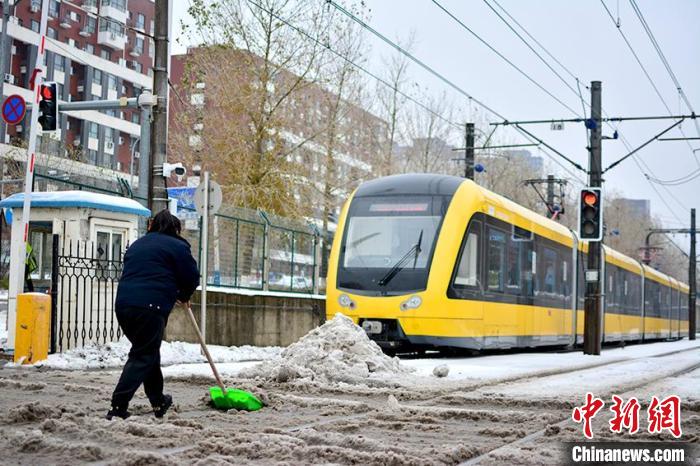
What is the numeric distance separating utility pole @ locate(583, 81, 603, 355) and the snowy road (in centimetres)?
998

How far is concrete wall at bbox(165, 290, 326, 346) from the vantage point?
67.0ft

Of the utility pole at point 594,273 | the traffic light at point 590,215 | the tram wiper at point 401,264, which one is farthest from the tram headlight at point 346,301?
the utility pole at point 594,273

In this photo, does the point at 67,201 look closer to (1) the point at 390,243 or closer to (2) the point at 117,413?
(1) the point at 390,243

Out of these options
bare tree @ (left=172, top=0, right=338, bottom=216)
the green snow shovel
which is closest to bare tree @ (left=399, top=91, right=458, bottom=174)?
bare tree @ (left=172, top=0, right=338, bottom=216)

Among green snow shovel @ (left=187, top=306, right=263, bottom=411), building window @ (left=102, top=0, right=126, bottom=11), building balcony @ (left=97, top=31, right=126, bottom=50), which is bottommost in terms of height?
green snow shovel @ (left=187, top=306, right=263, bottom=411)

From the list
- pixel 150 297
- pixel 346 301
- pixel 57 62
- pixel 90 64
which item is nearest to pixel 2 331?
pixel 346 301

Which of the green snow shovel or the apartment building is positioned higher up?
the apartment building

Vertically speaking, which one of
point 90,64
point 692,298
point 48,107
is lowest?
point 692,298

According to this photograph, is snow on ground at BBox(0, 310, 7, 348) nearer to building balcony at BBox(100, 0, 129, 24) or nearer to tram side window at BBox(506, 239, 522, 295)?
tram side window at BBox(506, 239, 522, 295)

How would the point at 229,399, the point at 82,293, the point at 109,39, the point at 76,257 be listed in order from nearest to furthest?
1. the point at 229,399
2. the point at 76,257
3. the point at 82,293
4. the point at 109,39

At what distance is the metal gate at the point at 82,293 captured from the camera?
50.0ft

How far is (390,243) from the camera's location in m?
19.1

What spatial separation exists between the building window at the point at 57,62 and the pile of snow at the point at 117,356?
163 ft

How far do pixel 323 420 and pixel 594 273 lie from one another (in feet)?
54.5
